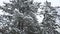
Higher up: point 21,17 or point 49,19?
point 21,17

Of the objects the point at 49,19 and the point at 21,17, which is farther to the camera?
the point at 49,19

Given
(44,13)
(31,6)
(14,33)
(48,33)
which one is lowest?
(48,33)

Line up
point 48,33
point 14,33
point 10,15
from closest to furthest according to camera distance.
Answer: point 14,33
point 10,15
point 48,33

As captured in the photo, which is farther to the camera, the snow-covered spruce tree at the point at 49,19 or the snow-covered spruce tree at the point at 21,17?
the snow-covered spruce tree at the point at 49,19

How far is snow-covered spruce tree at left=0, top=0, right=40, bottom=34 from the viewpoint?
A: 393cm

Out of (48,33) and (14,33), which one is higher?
(14,33)

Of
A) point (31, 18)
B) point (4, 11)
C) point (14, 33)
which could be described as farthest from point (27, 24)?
point (4, 11)

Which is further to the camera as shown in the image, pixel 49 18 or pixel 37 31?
pixel 49 18

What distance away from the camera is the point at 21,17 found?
153 inches

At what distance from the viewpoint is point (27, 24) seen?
3.98 metres

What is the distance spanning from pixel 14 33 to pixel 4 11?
883 mm

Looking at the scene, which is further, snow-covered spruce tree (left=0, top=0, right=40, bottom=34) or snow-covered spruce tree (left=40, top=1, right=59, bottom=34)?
snow-covered spruce tree (left=40, top=1, right=59, bottom=34)

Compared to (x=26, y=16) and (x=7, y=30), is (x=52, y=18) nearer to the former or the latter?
(x=26, y=16)

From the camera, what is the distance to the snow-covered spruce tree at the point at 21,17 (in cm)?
393
